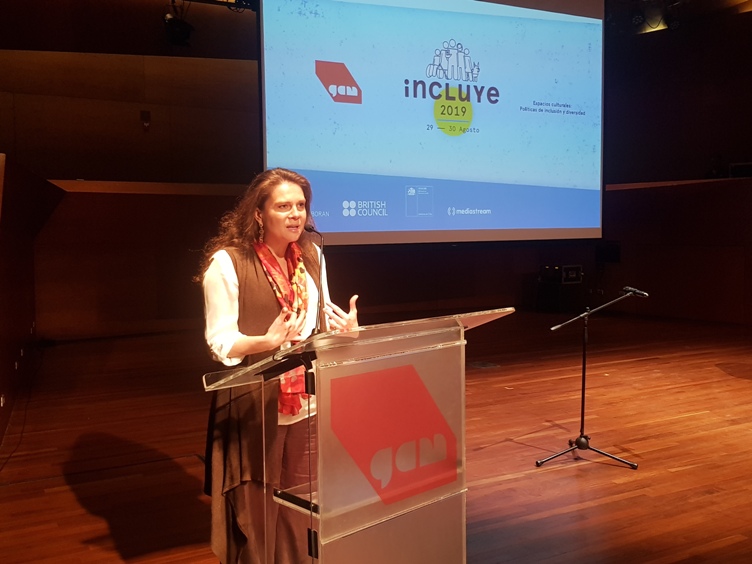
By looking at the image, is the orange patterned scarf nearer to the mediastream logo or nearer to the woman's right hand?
the woman's right hand

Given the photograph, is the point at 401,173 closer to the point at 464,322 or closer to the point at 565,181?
the point at 565,181

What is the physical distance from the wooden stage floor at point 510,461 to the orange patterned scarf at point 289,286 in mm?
1057

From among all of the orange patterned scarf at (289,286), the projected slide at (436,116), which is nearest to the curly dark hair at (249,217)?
the orange patterned scarf at (289,286)

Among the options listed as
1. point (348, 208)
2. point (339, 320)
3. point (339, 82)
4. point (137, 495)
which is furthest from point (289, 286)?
point (339, 82)

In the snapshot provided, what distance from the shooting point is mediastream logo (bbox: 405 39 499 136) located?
4.63 meters

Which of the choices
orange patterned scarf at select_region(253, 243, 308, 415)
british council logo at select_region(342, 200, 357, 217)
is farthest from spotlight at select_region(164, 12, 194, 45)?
orange patterned scarf at select_region(253, 243, 308, 415)

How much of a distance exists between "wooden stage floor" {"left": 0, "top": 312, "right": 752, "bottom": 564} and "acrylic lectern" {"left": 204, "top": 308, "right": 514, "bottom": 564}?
0.96 meters

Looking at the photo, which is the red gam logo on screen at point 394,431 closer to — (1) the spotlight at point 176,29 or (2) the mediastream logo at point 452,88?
(2) the mediastream logo at point 452,88

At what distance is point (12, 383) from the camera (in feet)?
14.1

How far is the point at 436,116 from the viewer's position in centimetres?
467

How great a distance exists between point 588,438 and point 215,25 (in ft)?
19.6

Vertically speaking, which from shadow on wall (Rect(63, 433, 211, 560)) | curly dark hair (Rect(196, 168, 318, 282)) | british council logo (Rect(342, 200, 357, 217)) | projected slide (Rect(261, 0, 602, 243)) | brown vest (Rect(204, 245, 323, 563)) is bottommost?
shadow on wall (Rect(63, 433, 211, 560))

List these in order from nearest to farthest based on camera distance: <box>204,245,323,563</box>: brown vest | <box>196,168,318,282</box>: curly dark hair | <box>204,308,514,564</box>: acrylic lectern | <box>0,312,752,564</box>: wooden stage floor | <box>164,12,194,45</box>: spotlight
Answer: <box>204,308,514,564</box>: acrylic lectern < <box>204,245,323,563</box>: brown vest < <box>196,168,318,282</box>: curly dark hair < <box>0,312,752,564</box>: wooden stage floor < <box>164,12,194,45</box>: spotlight

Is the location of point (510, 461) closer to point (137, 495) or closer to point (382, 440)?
point (137, 495)
